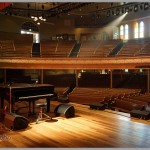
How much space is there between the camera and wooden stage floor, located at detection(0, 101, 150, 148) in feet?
13.1

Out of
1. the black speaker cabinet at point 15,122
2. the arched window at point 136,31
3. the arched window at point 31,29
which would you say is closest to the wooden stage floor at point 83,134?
the black speaker cabinet at point 15,122

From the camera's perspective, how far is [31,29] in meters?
16.5

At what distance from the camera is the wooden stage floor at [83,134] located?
400 cm

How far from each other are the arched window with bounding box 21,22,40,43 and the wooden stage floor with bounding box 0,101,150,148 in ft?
37.6

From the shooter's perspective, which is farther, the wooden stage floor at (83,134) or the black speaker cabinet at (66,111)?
the black speaker cabinet at (66,111)

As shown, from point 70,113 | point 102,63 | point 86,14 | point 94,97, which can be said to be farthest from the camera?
point 86,14

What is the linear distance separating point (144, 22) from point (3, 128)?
12.8m

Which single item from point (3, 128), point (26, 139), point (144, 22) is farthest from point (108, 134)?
point (144, 22)

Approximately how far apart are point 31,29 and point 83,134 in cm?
1307

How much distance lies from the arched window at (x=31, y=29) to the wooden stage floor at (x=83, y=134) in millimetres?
11452

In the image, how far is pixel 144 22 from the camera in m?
15.4

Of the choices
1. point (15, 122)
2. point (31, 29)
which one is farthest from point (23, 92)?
point (31, 29)

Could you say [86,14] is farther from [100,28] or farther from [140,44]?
[140,44]

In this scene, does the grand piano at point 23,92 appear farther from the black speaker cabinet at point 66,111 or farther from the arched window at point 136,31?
the arched window at point 136,31
